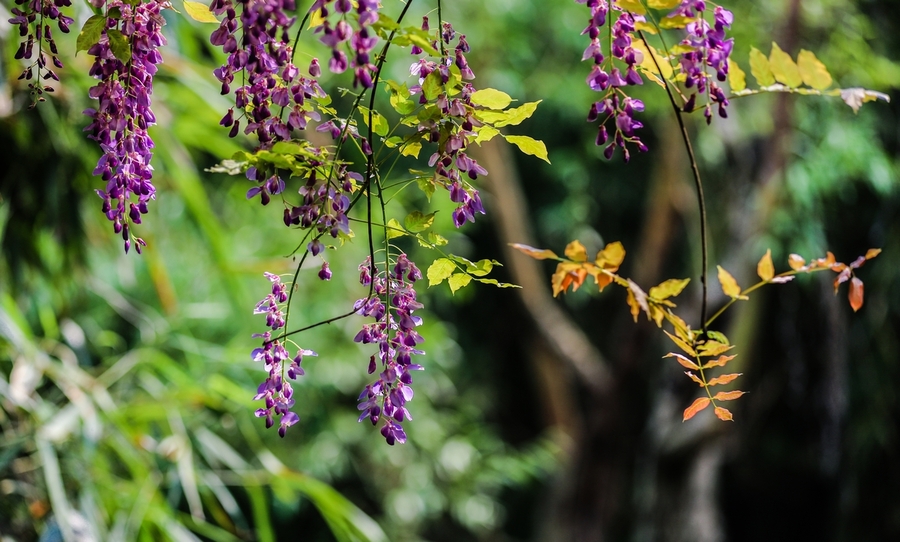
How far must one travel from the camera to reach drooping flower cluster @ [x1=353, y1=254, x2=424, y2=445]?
457 millimetres

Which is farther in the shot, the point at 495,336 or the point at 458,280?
the point at 495,336

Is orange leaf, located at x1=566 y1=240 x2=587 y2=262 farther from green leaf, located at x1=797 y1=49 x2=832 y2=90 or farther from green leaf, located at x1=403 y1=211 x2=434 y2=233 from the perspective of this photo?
green leaf, located at x1=797 y1=49 x2=832 y2=90

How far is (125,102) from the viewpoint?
0.46 m

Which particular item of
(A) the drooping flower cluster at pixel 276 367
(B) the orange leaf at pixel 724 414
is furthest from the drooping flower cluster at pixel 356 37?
(B) the orange leaf at pixel 724 414

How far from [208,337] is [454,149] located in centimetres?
283

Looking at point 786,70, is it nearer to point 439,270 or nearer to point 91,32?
point 439,270

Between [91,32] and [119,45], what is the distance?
0.01 metres

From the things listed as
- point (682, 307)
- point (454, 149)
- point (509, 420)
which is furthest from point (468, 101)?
point (509, 420)

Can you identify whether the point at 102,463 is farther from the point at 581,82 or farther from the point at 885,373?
the point at 885,373

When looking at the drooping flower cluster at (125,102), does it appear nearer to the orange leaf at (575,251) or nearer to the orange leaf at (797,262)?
the orange leaf at (575,251)

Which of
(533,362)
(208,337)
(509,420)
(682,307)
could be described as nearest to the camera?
(682,307)

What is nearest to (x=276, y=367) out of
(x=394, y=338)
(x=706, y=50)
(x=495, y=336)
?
(x=394, y=338)

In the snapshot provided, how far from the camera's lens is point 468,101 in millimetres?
451

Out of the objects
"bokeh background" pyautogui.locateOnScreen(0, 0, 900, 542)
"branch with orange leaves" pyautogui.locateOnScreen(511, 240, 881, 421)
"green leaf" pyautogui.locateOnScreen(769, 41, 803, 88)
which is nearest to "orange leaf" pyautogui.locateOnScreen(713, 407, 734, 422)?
"branch with orange leaves" pyautogui.locateOnScreen(511, 240, 881, 421)
